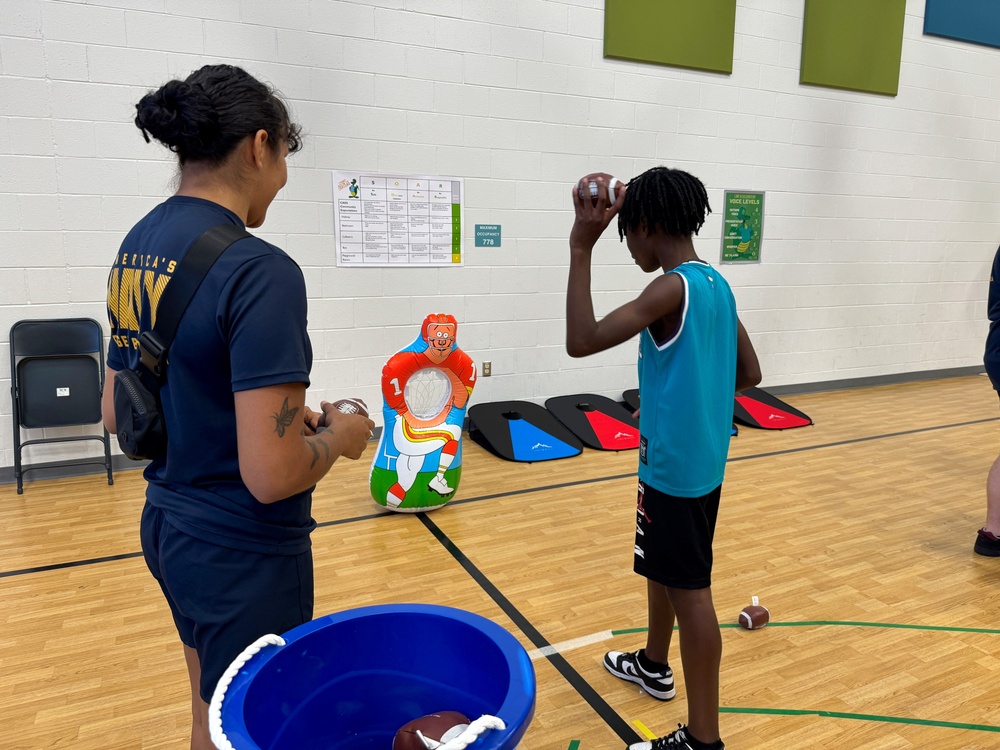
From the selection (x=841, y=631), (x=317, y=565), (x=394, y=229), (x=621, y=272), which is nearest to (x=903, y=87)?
(x=621, y=272)

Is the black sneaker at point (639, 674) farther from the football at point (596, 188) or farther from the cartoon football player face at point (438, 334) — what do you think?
the cartoon football player face at point (438, 334)

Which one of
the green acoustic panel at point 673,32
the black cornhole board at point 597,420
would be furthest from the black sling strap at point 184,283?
the green acoustic panel at point 673,32

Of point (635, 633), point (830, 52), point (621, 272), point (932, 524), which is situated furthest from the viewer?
point (830, 52)

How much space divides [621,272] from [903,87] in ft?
10.5

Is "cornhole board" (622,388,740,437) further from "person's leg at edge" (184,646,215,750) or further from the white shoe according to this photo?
"person's leg at edge" (184,646,215,750)

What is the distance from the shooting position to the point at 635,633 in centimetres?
235

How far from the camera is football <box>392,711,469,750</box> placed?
3.22 feet

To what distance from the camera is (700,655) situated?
1.60 meters

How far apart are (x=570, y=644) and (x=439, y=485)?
1285 mm

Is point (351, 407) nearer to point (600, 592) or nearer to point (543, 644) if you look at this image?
point (543, 644)

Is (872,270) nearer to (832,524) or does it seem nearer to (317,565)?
(832,524)

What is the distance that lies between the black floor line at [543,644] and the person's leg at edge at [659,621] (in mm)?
202

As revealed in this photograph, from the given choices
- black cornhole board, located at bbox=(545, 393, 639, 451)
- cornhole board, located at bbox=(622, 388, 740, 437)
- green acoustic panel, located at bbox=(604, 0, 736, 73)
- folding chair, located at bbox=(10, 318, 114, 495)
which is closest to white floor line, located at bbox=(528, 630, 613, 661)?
black cornhole board, located at bbox=(545, 393, 639, 451)

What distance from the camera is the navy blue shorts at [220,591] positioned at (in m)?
1.06
